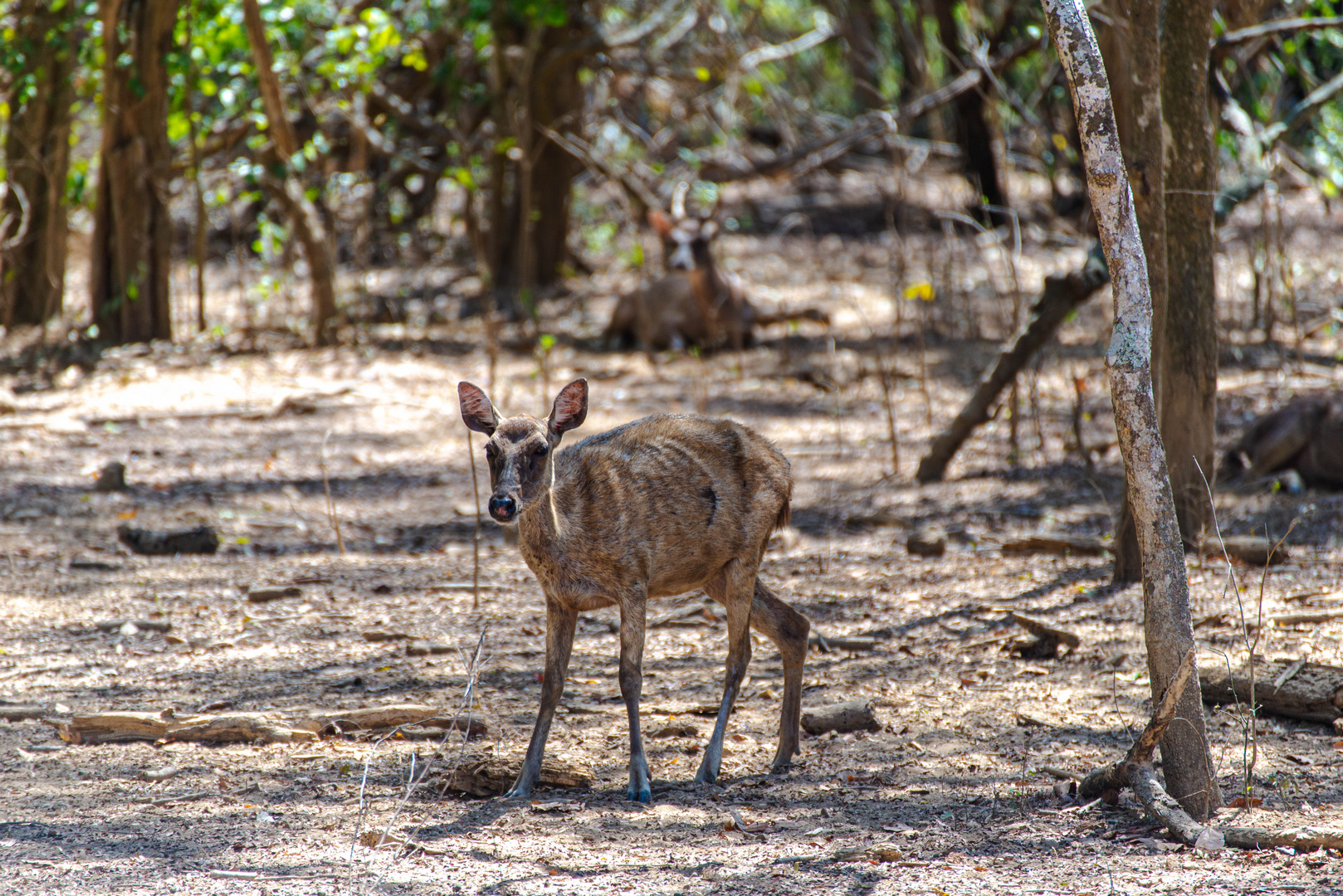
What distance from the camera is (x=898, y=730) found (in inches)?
236

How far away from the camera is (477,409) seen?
5531mm

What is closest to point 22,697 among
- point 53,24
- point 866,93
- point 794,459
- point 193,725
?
point 193,725

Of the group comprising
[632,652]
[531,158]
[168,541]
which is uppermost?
[531,158]

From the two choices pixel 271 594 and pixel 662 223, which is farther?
pixel 662 223

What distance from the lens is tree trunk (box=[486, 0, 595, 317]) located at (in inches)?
619

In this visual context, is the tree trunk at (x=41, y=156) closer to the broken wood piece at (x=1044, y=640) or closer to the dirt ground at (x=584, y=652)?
the dirt ground at (x=584, y=652)

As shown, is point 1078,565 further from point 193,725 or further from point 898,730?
point 193,725

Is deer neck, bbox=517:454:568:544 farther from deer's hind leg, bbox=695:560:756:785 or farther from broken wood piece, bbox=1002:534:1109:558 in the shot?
broken wood piece, bbox=1002:534:1109:558

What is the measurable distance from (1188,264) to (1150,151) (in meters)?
1.59

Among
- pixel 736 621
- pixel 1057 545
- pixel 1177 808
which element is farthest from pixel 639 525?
pixel 1057 545

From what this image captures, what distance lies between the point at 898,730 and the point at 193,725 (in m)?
3.18

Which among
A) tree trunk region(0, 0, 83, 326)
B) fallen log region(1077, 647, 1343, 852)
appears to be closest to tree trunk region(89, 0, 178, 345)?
tree trunk region(0, 0, 83, 326)

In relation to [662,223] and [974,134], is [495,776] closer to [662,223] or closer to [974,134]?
[662,223]

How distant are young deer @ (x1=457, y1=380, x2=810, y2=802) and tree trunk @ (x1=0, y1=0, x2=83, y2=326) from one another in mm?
9721
